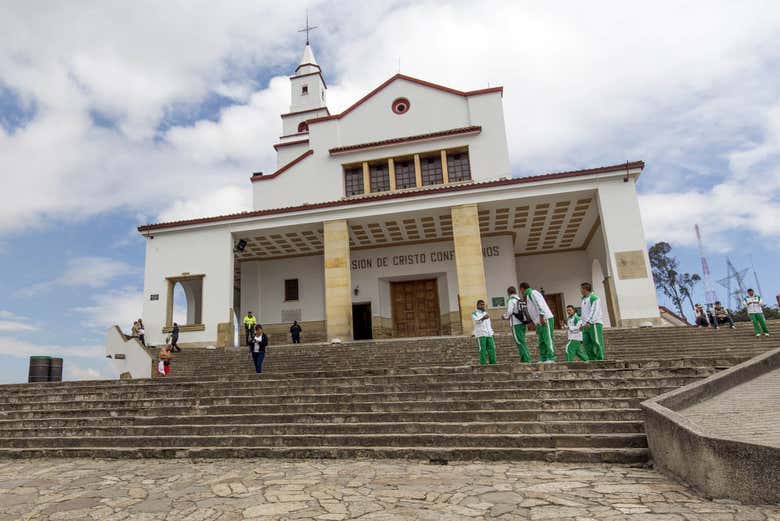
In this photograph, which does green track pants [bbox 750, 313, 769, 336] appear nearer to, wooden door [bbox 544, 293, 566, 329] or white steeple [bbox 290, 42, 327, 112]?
wooden door [bbox 544, 293, 566, 329]

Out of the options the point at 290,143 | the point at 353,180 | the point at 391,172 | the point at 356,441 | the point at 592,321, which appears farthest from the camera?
the point at 290,143

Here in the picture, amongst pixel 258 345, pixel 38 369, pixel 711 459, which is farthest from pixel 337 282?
pixel 711 459

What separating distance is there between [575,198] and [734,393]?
1047 cm

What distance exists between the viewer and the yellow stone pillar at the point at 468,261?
15.7 m

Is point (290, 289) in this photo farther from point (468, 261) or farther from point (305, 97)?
point (305, 97)

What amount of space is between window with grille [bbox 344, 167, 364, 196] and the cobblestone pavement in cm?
1603

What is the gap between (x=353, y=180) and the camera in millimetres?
21531

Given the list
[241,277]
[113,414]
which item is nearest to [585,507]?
[113,414]

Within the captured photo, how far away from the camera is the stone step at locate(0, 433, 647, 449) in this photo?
5.72m

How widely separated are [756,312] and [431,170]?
12.4 metres

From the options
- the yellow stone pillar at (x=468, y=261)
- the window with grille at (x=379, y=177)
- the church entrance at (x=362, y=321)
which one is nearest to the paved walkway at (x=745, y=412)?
the yellow stone pillar at (x=468, y=261)

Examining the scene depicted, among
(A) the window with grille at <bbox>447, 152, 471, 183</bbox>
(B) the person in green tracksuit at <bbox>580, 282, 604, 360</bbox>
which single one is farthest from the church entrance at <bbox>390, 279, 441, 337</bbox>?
(B) the person in green tracksuit at <bbox>580, 282, 604, 360</bbox>

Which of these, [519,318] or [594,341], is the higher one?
[519,318]

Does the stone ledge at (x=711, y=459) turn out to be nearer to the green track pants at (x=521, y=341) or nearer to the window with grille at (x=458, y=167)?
the green track pants at (x=521, y=341)
